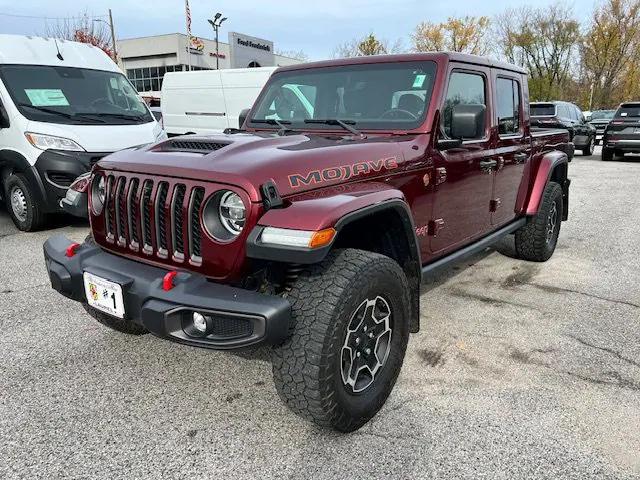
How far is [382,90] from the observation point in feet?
11.2

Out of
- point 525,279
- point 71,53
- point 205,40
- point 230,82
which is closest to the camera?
point 525,279

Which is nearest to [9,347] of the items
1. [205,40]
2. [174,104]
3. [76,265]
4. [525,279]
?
[76,265]

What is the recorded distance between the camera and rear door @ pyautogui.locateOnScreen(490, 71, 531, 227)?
162 inches

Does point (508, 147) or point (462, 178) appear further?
point (508, 147)

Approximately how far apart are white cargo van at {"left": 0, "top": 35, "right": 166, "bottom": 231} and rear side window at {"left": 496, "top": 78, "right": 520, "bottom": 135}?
4610mm

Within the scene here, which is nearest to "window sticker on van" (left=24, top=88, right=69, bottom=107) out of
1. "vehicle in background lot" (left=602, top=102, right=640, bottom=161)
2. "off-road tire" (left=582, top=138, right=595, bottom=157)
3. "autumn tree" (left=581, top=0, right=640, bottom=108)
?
"vehicle in background lot" (left=602, top=102, right=640, bottom=161)

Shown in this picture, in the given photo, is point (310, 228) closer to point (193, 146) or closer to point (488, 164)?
point (193, 146)

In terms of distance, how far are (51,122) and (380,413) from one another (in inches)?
220

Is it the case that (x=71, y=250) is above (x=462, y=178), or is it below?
below

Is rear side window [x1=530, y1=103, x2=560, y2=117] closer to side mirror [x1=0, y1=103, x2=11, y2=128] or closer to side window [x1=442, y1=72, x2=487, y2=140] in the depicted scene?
side window [x1=442, y1=72, x2=487, y2=140]

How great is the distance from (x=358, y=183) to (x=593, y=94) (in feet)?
173

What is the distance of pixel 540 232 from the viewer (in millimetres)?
5020

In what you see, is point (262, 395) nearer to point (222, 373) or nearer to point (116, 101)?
point (222, 373)

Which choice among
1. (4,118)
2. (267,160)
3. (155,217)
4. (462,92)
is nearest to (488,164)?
(462,92)
